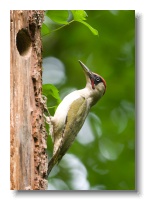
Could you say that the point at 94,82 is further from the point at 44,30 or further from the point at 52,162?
the point at 52,162

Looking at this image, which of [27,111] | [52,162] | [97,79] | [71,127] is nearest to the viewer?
[27,111]

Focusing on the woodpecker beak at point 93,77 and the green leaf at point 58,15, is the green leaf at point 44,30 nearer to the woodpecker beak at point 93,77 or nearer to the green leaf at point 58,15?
the green leaf at point 58,15

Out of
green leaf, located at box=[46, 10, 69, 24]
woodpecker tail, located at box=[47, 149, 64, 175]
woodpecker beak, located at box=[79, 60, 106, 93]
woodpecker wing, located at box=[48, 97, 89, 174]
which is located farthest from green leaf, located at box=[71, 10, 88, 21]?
woodpecker tail, located at box=[47, 149, 64, 175]

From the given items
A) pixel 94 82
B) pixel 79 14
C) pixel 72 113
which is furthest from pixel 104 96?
pixel 79 14

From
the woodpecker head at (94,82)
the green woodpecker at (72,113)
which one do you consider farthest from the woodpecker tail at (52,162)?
the woodpecker head at (94,82)

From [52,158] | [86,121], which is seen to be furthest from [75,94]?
[52,158]

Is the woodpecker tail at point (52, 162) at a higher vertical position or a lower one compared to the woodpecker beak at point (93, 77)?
lower

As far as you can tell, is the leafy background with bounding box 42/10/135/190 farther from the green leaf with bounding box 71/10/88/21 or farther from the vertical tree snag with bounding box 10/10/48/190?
the vertical tree snag with bounding box 10/10/48/190
